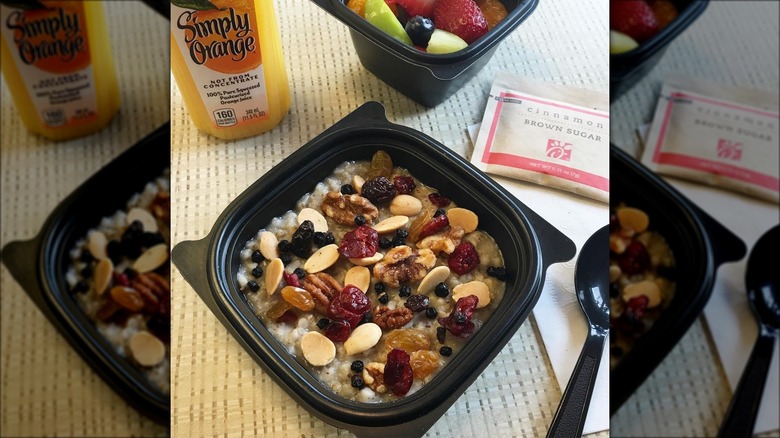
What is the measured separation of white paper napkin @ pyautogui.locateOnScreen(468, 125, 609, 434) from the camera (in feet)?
1.81

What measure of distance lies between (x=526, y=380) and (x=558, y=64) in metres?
0.33

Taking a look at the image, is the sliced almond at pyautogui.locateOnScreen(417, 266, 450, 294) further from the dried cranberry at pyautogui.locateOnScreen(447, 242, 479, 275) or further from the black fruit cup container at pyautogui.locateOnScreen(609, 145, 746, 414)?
the black fruit cup container at pyautogui.locateOnScreen(609, 145, 746, 414)

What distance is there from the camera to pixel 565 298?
588mm

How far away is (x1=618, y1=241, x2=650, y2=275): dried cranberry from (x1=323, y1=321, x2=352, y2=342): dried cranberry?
489 millimetres

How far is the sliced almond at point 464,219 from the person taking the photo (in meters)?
0.62

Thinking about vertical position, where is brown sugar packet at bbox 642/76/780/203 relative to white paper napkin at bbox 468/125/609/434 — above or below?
below

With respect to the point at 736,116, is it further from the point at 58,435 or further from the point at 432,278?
the point at 58,435

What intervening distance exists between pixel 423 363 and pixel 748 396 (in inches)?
21.0

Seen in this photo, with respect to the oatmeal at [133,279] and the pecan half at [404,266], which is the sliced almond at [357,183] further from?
the oatmeal at [133,279]

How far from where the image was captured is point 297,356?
56cm

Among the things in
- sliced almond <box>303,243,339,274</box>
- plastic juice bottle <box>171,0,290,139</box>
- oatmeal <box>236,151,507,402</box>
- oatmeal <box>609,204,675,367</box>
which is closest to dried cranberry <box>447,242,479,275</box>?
oatmeal <box>236,151,507,402</box>

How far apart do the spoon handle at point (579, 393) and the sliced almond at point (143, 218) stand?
0.62m

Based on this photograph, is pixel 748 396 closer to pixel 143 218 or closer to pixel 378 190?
pixel 378 190

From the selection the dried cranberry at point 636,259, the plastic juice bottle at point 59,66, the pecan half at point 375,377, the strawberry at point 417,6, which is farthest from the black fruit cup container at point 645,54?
the plastic juice bottle at point 59,66
